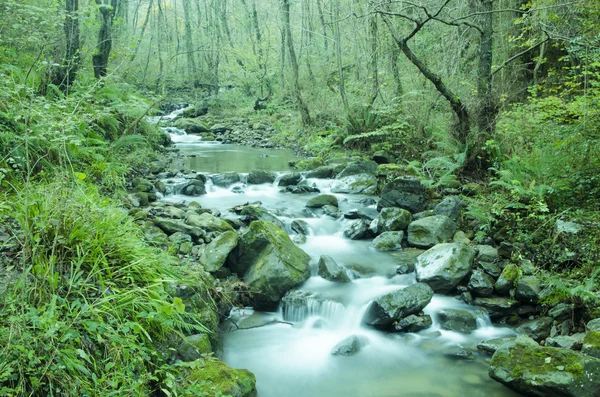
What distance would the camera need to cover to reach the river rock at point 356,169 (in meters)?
11.8

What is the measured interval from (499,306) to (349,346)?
2.08m

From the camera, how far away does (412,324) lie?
5.37 meters

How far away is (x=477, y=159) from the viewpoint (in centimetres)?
927

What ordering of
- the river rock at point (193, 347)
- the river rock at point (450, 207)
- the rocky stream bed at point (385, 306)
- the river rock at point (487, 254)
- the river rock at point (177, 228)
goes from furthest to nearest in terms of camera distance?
1. the river rock at point (450, 207)
2. the river rock at point (177, 228)
3. the river rock at point (487, 254)
4. the rocky stream bed at point (385, 306)
5. the river rock at point (193, 347)

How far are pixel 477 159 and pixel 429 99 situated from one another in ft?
11.6

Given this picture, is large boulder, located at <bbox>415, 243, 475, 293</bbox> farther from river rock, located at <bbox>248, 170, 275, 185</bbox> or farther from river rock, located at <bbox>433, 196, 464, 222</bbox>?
river rock, located at <bbox>248, 170, 275, 185</bbox>

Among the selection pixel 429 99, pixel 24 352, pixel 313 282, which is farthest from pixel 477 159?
pixel 24 352

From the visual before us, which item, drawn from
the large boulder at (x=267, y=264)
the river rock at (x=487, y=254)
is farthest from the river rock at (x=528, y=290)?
the large boulder at (x=267, y=264)

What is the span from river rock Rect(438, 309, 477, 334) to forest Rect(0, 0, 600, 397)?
0.02 m

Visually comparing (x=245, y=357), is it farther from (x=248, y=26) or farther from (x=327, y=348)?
(x=248, y=26)

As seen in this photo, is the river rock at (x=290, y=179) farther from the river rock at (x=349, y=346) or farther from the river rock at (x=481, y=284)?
the river rock at (x=349, y=346)

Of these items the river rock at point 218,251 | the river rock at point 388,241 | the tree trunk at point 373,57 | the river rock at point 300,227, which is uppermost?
the tree trunk at point 373,57

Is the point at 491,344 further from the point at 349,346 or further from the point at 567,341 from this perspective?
the point at 349,346

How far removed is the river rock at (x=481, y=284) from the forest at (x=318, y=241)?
39mm
